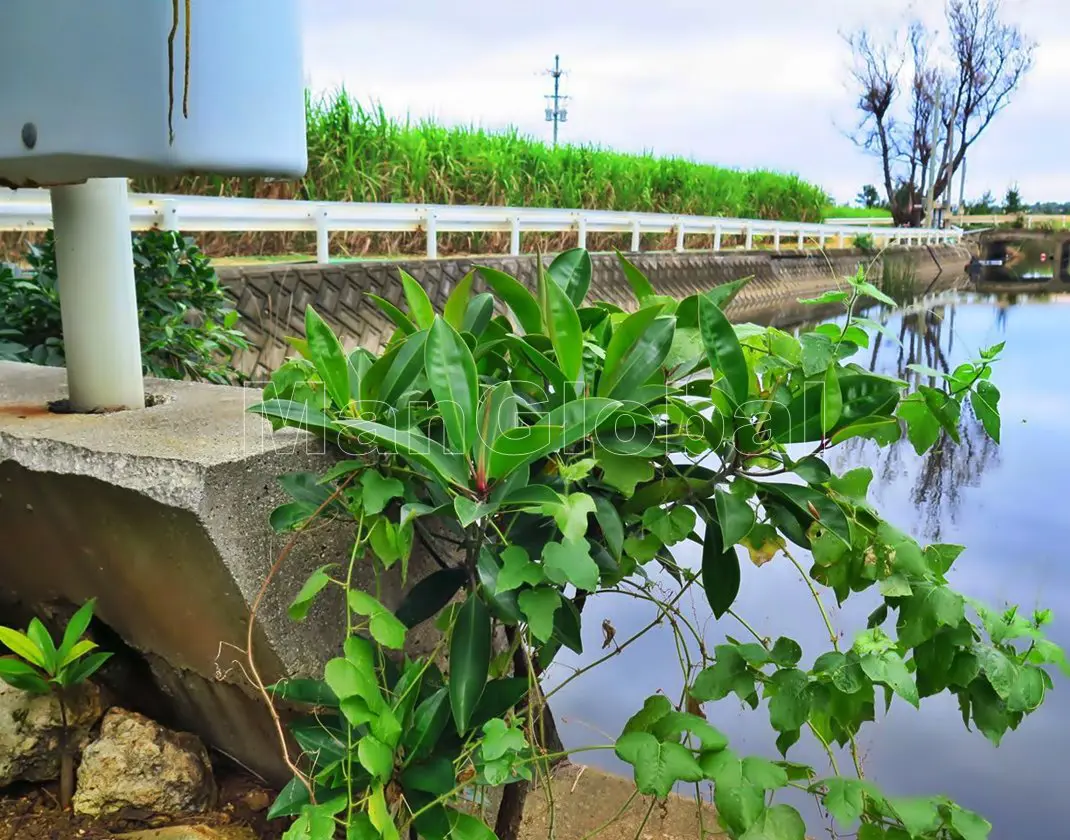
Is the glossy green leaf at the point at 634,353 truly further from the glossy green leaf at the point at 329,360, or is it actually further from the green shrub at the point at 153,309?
the green shrub at the point at 153,309

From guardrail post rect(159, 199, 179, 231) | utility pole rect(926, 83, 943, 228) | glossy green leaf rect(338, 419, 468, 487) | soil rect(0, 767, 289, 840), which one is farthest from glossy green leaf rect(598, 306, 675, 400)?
utility pole rect(926, 83, 943, 228)

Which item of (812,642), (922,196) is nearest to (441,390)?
(812,642)

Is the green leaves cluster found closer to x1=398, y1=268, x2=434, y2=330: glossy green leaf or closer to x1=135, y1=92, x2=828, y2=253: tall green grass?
x1=398, y1=268, x2=434, y2=330: glossy green leaf

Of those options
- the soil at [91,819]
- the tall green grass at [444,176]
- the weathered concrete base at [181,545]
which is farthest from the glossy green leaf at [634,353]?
the tall green grass at [444,176]

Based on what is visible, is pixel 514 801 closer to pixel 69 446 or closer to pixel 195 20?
pixel 69 446

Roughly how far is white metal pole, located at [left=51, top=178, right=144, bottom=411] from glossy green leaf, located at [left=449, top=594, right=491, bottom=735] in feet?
3.86

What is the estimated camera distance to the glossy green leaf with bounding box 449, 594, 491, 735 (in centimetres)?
106

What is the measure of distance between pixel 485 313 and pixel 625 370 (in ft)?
1.04

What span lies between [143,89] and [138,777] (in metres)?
1.17

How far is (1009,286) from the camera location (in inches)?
832

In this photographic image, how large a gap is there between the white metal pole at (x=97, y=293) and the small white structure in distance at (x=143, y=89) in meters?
0.16

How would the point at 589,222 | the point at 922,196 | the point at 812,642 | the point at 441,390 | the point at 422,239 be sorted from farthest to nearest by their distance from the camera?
the point at 922,196
the point at 589,222
the point at 422,239
the point at 812,642
the point at 441,390

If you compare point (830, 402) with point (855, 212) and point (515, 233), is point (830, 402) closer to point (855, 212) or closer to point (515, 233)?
point (515, 233)

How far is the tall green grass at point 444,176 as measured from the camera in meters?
8.71
